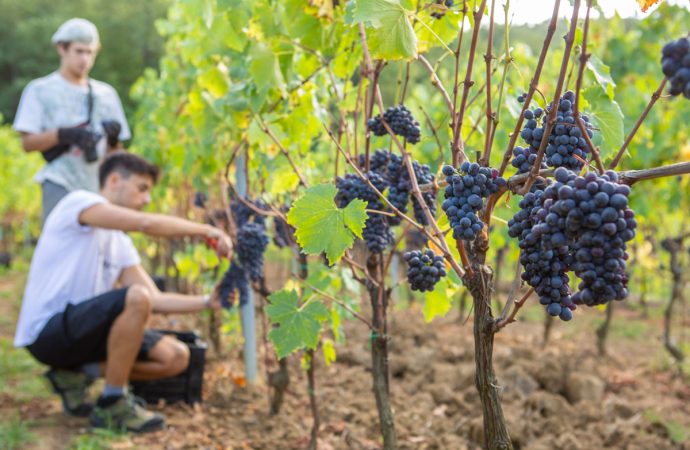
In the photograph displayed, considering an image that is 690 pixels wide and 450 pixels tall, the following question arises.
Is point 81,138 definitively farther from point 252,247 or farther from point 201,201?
point 252,247

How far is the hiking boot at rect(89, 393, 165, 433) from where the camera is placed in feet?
10.9

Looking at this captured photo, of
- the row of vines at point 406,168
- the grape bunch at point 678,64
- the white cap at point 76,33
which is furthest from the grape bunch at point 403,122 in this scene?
the white cap at point 76,33

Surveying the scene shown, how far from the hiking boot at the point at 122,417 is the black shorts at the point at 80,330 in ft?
0.94

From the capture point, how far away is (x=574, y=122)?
133 centimetres

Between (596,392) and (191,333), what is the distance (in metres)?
2.44

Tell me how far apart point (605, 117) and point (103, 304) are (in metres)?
2.51

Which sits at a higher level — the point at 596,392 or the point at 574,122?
the point at 574,122

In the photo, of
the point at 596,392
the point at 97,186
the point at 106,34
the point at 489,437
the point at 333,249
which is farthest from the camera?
the point at 106,34

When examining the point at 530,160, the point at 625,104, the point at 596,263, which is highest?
the point at 625,104

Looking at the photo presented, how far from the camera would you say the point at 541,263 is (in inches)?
49.9

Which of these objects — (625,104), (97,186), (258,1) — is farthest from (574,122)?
(625,104)

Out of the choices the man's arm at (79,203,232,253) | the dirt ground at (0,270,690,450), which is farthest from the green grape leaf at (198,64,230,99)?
the dirt ground at (0,270,690,450)

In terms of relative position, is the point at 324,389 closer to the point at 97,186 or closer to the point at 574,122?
the point at 97,186

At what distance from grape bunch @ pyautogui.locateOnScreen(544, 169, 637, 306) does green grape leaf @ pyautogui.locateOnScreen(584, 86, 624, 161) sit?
861mm
